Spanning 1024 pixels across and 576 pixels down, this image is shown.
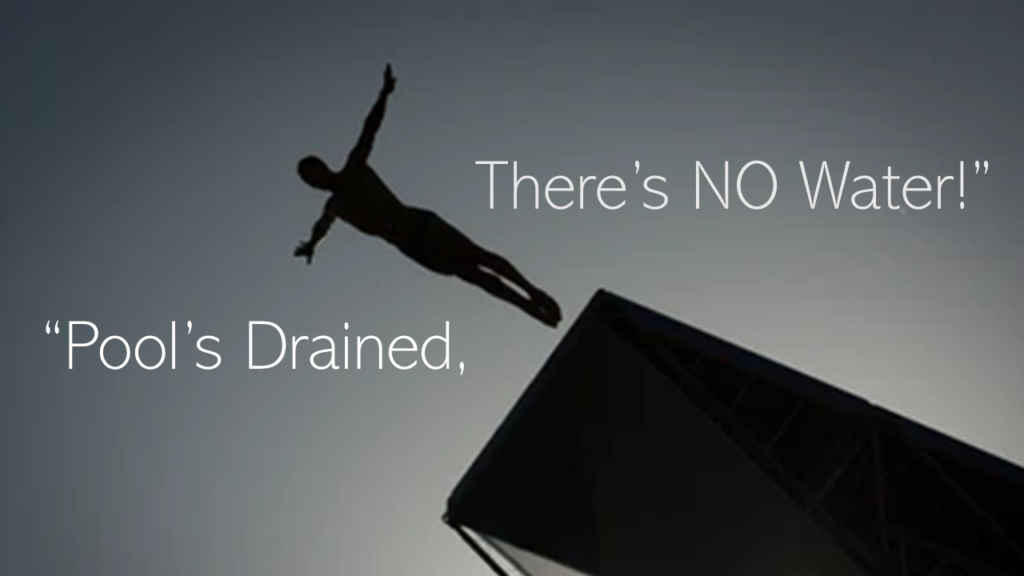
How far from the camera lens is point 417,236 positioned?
746 inches

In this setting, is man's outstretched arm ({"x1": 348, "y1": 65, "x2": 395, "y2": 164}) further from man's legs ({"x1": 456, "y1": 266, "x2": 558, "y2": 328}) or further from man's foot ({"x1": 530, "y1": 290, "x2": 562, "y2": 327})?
man's foot ({"x1": 530, "y1": 290, "x2": 562, "y2": 327})

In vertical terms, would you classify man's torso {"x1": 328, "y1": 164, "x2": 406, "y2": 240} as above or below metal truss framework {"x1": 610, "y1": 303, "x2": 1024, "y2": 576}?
below

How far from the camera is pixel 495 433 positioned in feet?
66.6

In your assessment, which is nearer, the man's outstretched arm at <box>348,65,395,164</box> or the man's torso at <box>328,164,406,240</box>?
the man's outstretched arm at <box>348,65,395,164</box>

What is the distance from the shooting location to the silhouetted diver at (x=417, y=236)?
61.5 ft

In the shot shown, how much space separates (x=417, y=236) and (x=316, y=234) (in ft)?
4.37

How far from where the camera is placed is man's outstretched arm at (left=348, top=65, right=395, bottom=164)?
667 inches

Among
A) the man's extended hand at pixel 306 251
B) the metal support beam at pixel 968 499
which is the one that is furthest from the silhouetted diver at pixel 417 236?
the metal support beam at pixel 968 499

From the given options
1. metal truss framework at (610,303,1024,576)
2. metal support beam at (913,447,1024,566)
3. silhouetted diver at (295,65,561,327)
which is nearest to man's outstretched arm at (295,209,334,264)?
silhouetted diver at (295,65,561,327)

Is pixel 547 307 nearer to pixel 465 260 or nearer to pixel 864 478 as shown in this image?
pixel 465 260

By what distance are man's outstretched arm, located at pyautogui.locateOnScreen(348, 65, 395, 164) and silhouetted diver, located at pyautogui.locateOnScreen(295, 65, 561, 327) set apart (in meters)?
0.02

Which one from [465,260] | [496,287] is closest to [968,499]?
[496,287]

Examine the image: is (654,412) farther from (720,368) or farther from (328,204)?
(328,204)

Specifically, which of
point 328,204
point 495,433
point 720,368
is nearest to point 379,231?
point 328,204
